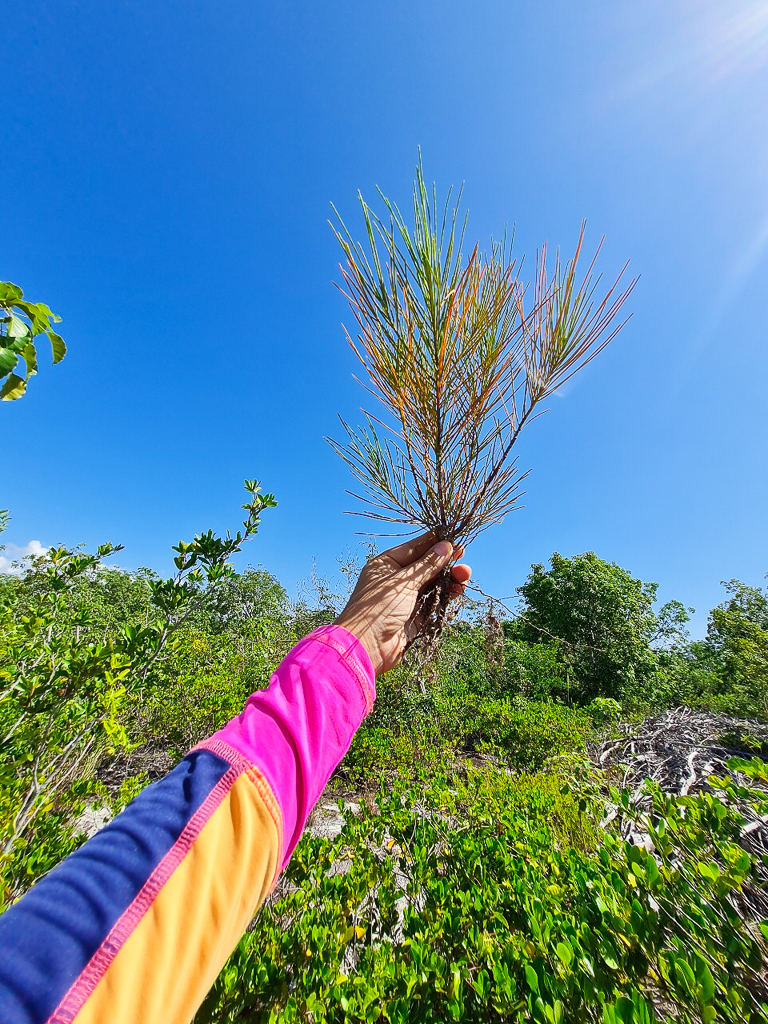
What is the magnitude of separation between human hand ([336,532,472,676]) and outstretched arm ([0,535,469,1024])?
281mm

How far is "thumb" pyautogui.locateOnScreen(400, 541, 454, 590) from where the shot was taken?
1.46 m

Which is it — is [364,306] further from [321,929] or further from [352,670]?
[321,929]

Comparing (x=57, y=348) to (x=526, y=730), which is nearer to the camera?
(x=57, y=348)

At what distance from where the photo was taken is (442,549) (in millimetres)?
1692

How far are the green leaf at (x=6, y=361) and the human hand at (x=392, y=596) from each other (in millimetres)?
1035

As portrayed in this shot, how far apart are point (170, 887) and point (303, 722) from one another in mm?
310

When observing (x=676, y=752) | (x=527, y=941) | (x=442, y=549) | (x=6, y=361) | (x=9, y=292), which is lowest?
(x=527, y=941)

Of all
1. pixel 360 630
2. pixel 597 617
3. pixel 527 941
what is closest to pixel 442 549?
pixel 360 630

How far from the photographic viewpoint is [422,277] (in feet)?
4.84

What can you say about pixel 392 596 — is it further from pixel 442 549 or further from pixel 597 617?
pixel 597 617

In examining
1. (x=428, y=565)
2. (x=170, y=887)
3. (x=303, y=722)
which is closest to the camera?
(x=170, y=887)

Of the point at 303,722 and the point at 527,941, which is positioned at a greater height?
the point at 303,722

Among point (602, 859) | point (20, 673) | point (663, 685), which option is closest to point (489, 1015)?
point (602, 859)

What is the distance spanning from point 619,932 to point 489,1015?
55cm
